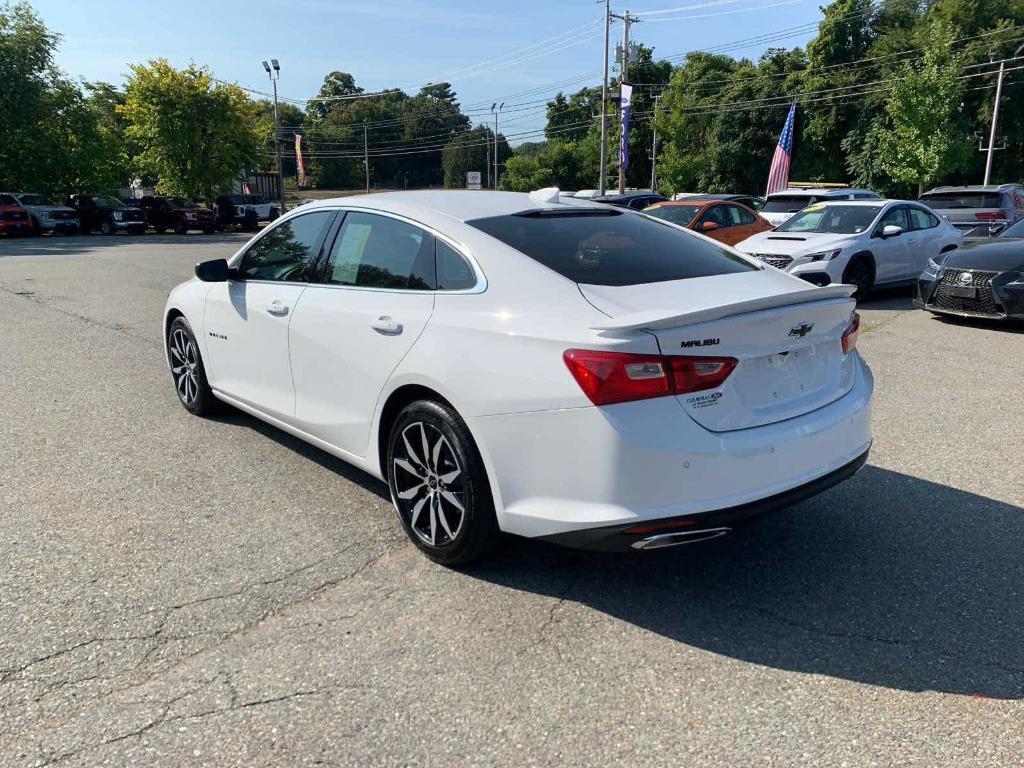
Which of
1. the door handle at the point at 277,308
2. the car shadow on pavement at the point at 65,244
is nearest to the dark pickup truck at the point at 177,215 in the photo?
the car shadow on pavement at the point at 65,244

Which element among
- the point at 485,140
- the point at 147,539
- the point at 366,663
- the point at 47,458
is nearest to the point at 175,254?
the point at 47,458

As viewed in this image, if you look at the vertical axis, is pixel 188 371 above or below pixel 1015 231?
below

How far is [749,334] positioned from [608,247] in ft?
3.12

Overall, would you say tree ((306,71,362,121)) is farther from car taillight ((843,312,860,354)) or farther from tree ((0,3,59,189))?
car taillight ((843,312,860,354))

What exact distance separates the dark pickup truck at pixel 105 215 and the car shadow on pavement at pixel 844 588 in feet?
111

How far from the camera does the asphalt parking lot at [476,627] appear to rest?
2.43 m

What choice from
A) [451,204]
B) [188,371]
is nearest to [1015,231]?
[451,204]

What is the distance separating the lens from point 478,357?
3.17m

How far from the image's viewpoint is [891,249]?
11.5m

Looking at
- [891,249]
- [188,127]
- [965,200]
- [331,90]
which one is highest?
[331,90]

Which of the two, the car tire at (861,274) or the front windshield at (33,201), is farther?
the front windshield at (33,201)

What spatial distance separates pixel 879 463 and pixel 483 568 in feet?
8.67

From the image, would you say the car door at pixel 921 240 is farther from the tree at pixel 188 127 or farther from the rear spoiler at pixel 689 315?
the tree at pixel 188 127

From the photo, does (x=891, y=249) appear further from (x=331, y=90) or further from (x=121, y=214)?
(x=331, y=90)
